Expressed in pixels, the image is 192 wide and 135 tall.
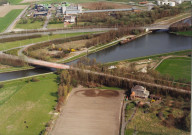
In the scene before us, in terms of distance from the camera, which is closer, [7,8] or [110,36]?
[110,36]

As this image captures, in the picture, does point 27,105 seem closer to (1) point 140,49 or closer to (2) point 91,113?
(2) point 91,113

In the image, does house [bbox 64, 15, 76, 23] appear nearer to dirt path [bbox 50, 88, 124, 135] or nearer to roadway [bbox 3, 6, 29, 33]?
roadway [bbox 3, 6, 29, 33]

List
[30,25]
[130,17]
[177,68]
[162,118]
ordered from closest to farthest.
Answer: [162,118], [177,68], [130,17], [30,25]

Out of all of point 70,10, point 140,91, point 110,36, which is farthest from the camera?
point 70,10

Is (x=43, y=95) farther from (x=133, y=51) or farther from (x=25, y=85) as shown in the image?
(x=133, y=51)

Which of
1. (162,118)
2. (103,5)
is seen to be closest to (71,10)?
(103,5)

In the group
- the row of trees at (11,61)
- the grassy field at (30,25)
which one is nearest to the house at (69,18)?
the grassy field at (30,25)
